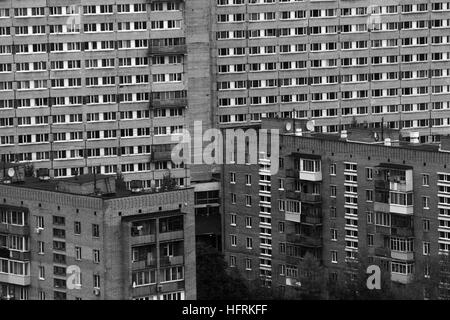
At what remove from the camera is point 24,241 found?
188 metres

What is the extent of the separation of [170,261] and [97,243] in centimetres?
481

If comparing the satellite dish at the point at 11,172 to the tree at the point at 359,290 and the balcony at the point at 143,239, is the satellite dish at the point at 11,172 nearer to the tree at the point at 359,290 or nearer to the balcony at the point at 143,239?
the balcony at the point at 143,239

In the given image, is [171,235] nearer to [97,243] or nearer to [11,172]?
[97,243]

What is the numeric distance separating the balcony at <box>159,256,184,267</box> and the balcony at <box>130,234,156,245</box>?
132 centimetres

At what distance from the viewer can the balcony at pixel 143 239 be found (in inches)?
7215

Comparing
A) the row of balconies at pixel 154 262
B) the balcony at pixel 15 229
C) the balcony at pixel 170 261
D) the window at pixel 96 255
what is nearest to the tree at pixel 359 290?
the balcony at pixel 170 261

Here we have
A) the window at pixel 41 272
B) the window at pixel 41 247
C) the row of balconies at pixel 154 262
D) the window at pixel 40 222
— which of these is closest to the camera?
the row of balconies at pixel 154 262

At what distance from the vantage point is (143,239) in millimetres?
183625

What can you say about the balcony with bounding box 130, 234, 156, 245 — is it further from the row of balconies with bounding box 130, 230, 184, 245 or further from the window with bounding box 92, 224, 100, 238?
the window with bounding box 92, 224, 100, 238

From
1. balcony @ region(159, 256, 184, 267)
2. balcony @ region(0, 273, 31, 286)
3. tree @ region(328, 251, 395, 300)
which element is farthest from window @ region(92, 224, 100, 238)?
tree @ region(328, 251, 395, 300)

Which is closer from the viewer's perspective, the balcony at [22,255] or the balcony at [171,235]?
the balcony at [171,235]
